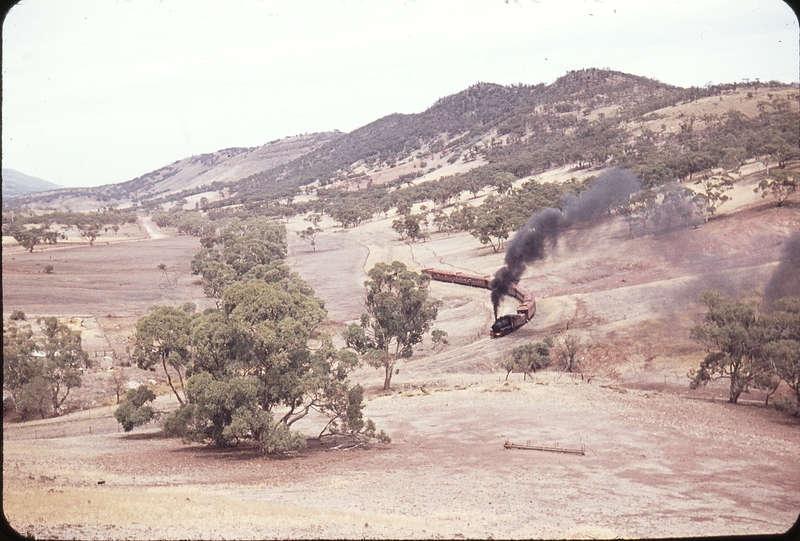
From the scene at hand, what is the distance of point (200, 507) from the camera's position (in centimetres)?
1683

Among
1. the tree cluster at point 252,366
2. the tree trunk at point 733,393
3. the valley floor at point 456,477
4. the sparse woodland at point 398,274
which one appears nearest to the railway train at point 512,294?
the sparse woodland at point 398,274

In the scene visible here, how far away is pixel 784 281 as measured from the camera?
171ft

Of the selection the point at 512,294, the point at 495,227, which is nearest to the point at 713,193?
the point at 495,227

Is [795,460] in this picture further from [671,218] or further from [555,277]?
[671,218]

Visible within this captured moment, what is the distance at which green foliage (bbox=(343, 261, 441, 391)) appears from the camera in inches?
1663

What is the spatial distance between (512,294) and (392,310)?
89.0ft

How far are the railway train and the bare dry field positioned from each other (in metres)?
1.31

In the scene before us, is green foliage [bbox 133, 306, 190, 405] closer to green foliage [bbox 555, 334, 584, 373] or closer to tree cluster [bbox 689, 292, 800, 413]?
green foliage [bbox 555, 334, 584, 373]

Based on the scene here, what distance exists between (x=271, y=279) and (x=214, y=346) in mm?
42175

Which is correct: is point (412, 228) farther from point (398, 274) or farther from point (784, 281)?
point (398, 274)

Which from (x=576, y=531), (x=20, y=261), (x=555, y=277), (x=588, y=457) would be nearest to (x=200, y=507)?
(x=576, y=531)

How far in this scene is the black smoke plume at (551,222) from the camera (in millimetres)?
67812

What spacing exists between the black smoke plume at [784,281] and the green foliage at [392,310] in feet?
88.6

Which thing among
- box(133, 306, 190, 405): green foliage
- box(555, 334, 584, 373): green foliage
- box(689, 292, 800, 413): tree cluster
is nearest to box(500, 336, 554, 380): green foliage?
box(555, 334, 584, 373): green foliage
